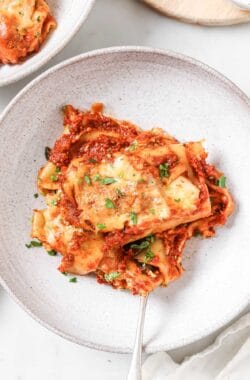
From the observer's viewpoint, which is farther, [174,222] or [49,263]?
[49,263]

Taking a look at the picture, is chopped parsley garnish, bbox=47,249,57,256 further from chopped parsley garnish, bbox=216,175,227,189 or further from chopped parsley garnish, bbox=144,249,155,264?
chopped parsley garnish, bbox=216,175,227,189

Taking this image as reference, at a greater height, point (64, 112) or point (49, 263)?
point (64, 112)

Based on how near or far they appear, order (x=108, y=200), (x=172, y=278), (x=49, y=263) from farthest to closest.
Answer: (x=49, y=263) < (x=172, y=278) < (x=108, y=200)

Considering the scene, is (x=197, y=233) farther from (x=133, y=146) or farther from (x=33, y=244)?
(x=33, y=244)

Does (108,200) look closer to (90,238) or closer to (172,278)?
(90,238)

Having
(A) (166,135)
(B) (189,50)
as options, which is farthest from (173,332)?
(B) (189,50)

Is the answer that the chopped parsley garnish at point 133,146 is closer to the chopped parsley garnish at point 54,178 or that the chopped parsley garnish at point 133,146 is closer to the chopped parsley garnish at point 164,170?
the chopped parsley garnish at point 164,170

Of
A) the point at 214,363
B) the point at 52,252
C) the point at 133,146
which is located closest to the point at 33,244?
the point at 52,252

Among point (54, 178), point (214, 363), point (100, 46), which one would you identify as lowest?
point (214, 363)

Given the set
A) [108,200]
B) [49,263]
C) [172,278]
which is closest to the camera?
[108,200]
